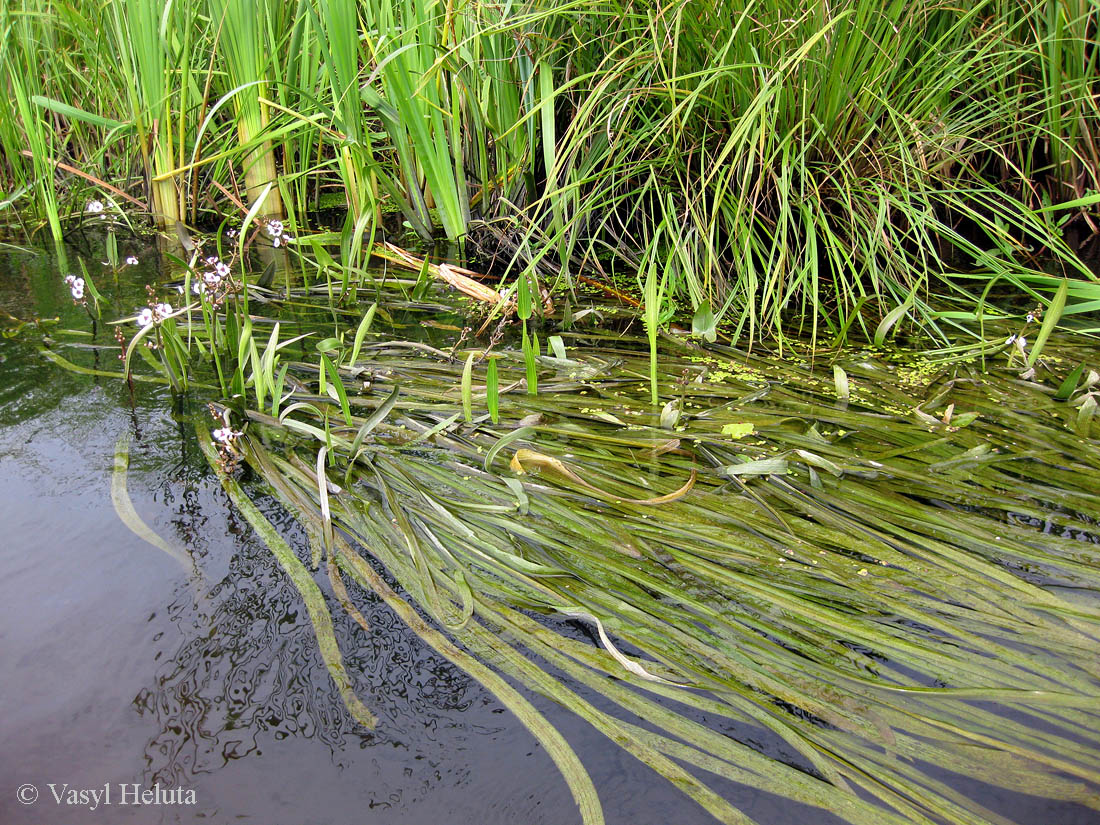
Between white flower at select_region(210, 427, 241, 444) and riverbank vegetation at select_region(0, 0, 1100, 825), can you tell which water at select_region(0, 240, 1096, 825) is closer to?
riverbank vegetation at select_region(0, 0, 1100, 825)

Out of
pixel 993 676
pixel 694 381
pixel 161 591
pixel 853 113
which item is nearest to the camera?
pixel 993 676

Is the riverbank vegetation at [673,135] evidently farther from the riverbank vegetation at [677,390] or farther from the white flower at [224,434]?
the white flower at [224,434]

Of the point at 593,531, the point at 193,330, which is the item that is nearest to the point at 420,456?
the point at 593,531

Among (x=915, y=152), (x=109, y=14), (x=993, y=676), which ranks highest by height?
Answer: (x=109, y=14)

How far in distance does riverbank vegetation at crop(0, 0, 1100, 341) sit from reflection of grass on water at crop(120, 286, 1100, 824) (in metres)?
0.35

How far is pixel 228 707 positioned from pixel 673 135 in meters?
2.16

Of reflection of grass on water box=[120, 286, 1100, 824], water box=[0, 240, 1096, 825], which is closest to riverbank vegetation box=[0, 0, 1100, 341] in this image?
reflection of grass on water box=[120, 286, 1100, 824]

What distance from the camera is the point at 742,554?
148 centimetres

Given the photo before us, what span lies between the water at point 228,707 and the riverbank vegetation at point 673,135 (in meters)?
1.08

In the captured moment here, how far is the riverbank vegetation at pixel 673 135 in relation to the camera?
239cm

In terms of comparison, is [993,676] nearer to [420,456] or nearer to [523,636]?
[523,636]

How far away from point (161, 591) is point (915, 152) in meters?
2.64

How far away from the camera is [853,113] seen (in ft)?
8.38

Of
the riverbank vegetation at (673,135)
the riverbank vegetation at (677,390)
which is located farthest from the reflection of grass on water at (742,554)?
the riverbank vegetation at (673,135)
